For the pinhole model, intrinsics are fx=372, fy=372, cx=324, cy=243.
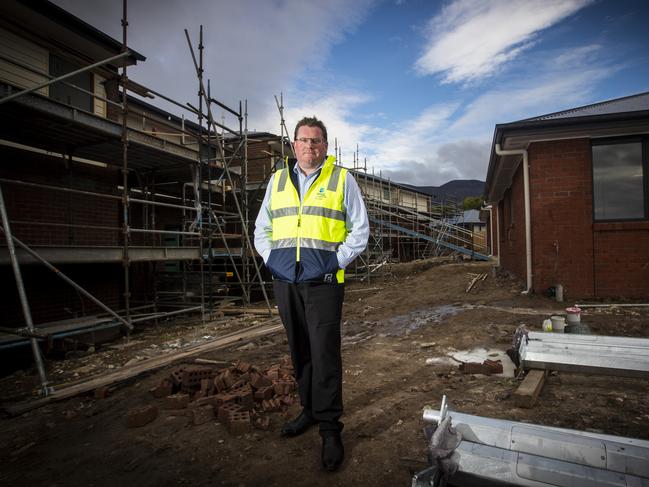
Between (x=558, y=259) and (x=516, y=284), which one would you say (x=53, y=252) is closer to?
(x=558, y=259)

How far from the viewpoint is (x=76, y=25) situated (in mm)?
6922

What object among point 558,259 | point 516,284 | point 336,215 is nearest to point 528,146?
point 558,259

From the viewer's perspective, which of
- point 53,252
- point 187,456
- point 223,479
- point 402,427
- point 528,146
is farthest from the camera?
point 528,146

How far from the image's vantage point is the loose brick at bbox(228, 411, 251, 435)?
8.88ft

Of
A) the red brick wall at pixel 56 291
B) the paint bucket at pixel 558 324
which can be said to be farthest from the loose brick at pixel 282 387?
the red brick wall at pixel 56 291

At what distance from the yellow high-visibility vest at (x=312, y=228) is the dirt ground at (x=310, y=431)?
45.6 inches

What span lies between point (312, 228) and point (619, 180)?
285 inches

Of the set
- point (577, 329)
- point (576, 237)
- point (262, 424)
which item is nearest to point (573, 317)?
point (577, 329)

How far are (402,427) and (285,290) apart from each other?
130 centimetres

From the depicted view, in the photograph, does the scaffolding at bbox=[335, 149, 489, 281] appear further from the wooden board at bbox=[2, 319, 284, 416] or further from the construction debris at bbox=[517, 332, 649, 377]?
the construction debris at bbox=[517, 332, 649, 377]

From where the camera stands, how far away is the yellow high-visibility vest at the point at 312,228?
8.11 ft

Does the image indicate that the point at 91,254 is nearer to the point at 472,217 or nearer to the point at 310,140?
the point at 310,140

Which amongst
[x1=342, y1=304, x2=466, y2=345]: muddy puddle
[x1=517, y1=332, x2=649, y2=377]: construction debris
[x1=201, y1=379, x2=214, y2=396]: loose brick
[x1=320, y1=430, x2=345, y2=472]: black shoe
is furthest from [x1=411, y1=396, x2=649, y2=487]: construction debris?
[x1=342, y1=304, x2=466, y2=345]: muddy puddle

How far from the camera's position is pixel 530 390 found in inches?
115
